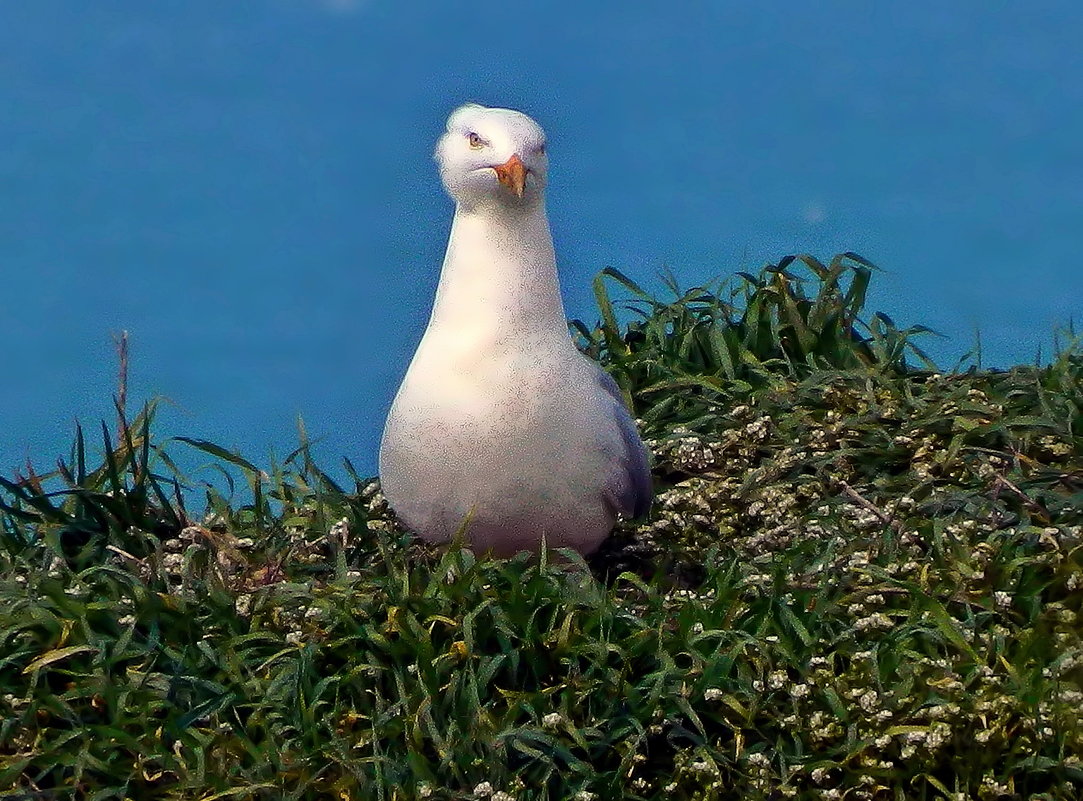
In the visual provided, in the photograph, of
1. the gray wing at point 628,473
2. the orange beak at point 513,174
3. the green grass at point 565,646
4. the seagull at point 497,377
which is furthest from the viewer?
the gray wing at point 628,473

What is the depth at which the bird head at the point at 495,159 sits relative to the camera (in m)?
5.11

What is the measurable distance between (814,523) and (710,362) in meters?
1.68

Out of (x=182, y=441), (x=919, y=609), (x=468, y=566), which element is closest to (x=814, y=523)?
(x=919, y=609)

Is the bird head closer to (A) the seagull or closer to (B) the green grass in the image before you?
(A) the seagull

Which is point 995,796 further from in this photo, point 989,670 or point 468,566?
point 468,566

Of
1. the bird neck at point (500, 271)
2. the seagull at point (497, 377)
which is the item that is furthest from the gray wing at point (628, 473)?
the bird neck at point (500, 271)

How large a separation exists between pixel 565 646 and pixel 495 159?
125 centimetres

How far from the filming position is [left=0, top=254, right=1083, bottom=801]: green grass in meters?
4.75

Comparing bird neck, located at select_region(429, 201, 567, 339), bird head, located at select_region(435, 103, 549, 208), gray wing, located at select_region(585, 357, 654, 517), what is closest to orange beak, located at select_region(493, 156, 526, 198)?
bird head, located at select_region(435, 103, 549, 208)

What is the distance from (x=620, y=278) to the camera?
26.2ft

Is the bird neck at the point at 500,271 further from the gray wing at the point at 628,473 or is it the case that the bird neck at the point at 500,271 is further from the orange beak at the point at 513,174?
the gray wing at the point at 628,473

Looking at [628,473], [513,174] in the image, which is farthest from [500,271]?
[628,473]

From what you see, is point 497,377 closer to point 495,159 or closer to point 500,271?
point 500,271

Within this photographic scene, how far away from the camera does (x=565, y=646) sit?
5.02 metres
